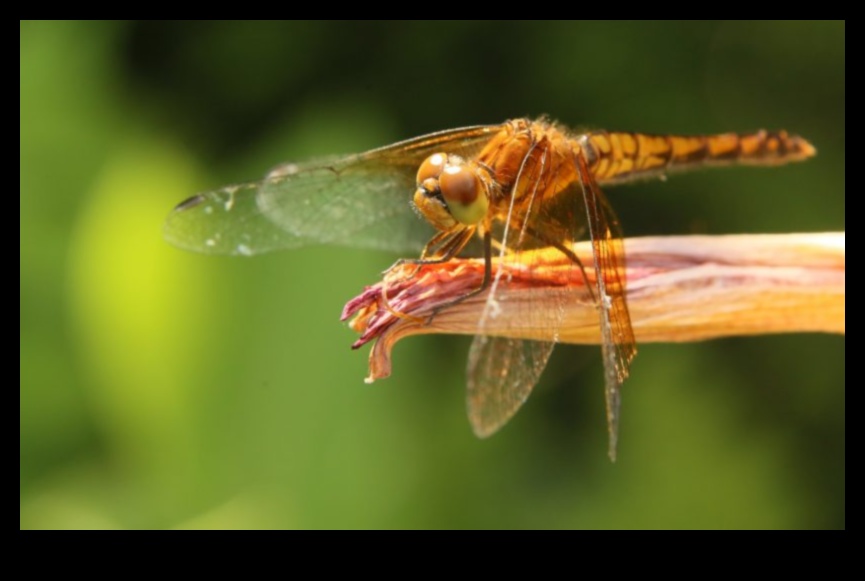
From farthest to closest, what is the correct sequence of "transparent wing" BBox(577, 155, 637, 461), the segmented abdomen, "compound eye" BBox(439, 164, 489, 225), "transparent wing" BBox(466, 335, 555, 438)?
the segmented abdomen < "compound eye" BBox(439, 164, 489, 225) < "transparent wing" BBox(466, 335, 555, 438) < "transparent wing" BBox(577, 155, 637, 461)

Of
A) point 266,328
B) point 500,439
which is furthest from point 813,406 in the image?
point 266,328

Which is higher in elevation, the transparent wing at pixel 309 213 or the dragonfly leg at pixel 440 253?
the transparent wing at pixel 309 213

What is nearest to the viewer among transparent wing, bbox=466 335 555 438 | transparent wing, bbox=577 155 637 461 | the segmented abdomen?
transparent wing, bbox=577 155 637 461

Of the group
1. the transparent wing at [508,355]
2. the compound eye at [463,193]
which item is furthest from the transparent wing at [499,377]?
the compound eye at [463,193]

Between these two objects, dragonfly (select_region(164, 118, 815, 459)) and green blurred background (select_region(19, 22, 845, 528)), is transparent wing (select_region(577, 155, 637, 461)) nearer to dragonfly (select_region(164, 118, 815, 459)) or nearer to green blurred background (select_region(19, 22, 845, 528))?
dragonfly (select_region(164, 118, 815, 459))

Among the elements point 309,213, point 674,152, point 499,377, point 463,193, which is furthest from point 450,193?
point 674,152

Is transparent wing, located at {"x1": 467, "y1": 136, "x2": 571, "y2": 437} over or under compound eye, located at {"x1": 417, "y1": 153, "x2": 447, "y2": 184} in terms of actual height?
under

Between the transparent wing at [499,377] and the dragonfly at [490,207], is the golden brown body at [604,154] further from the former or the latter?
the transparent wing at [499,377]

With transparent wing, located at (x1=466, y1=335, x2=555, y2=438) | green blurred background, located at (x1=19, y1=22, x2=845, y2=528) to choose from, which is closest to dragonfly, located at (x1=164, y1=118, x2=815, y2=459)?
transparent wing, located at (x1=466, y1=335, x2=555, y2=438)
